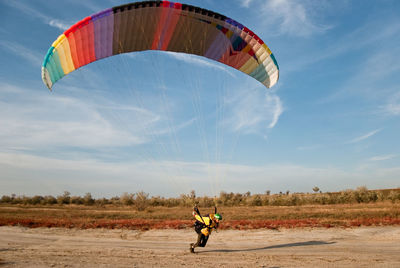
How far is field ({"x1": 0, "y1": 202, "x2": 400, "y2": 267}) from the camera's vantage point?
25.9 feet

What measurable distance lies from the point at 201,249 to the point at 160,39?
919 centimetres

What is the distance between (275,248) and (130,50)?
10.4 metres

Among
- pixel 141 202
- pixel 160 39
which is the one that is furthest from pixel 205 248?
pixel 141 202

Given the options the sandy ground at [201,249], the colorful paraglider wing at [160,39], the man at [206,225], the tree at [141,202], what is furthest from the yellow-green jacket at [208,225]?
the tree at [141,202]

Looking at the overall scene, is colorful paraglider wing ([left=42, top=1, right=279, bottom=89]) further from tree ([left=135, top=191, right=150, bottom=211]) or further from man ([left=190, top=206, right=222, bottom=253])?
tree ([left=135, top=191, right=150, bottom=211])

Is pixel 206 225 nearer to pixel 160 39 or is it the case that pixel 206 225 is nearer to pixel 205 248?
pixel 205 248

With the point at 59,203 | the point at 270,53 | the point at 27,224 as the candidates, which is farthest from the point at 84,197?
the point at 270,53

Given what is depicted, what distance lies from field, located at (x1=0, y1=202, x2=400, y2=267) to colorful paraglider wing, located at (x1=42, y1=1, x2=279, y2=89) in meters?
6.71

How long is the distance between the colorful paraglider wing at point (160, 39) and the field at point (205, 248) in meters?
6.71

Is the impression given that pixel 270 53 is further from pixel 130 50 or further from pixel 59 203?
pixel 59 203

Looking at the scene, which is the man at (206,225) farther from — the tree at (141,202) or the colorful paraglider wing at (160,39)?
the tree at (141,202)

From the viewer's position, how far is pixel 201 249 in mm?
10336

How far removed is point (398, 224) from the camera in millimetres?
14375

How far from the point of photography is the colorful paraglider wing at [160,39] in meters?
9.92
